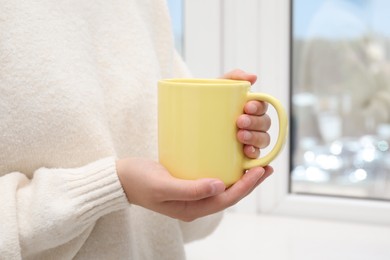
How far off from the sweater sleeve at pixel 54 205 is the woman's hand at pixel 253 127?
15 cm

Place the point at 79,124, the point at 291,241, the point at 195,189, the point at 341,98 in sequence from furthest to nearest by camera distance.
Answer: the point at 341,98, the point at 291,241, the point at 79,124, the point at 195,189

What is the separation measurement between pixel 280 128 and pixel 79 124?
25cm

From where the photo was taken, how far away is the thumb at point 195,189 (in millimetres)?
505

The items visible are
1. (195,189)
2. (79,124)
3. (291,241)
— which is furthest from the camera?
(291,241)

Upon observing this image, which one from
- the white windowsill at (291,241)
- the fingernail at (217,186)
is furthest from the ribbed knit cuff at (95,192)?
the white windowsill at (291,241)

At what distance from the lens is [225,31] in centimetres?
111

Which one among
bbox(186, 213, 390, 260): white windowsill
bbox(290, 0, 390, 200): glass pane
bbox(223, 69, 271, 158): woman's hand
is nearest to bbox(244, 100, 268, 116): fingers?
bbox(223, 69, 271, 158): woman's hand

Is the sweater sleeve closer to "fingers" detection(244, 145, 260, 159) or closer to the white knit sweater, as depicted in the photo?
the white knit sweater

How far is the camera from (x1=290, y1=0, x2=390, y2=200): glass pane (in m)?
1.08

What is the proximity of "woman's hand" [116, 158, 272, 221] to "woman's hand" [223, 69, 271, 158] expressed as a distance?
3cm

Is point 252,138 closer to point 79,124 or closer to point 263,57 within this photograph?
point 79,124

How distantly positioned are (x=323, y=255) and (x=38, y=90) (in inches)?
23.4

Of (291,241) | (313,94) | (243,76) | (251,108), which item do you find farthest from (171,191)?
(313,94)

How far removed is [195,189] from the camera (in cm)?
51
